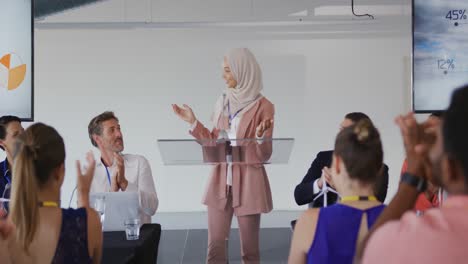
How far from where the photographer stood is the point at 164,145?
3256 mm

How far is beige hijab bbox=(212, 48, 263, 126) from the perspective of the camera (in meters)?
4.16

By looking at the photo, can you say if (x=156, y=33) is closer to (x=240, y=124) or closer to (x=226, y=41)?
(x=226, y=41)

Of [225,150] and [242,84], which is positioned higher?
[242,84]

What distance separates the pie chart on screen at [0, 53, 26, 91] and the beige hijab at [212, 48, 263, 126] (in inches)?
92.8

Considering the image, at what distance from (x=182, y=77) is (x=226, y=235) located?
4319 mm

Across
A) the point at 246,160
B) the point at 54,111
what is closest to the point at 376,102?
the point at 54,111

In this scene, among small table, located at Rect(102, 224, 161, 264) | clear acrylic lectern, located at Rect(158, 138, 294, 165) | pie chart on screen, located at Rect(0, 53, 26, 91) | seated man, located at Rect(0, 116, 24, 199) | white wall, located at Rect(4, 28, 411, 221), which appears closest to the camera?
small table, located at Rect(102, 224, 161, 264)

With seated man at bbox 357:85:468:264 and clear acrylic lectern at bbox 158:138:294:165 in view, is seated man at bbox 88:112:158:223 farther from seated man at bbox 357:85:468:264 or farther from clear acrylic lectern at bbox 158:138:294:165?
seated man at bbox 357:85:468:264

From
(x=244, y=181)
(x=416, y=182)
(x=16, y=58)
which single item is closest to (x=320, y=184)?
(x=244, y=181)

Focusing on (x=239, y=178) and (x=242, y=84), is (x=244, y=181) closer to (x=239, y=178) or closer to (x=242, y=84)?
(x=239, y=178)

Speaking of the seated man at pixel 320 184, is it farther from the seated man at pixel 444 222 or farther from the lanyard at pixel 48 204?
the seated man at pixel 444 222

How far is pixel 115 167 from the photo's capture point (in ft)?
12.7

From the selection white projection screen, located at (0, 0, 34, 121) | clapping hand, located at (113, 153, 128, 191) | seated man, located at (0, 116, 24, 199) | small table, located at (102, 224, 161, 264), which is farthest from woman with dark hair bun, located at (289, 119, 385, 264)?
white projection screen, located at (0, 0, 34, 121)

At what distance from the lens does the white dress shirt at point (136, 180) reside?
3918 mm
